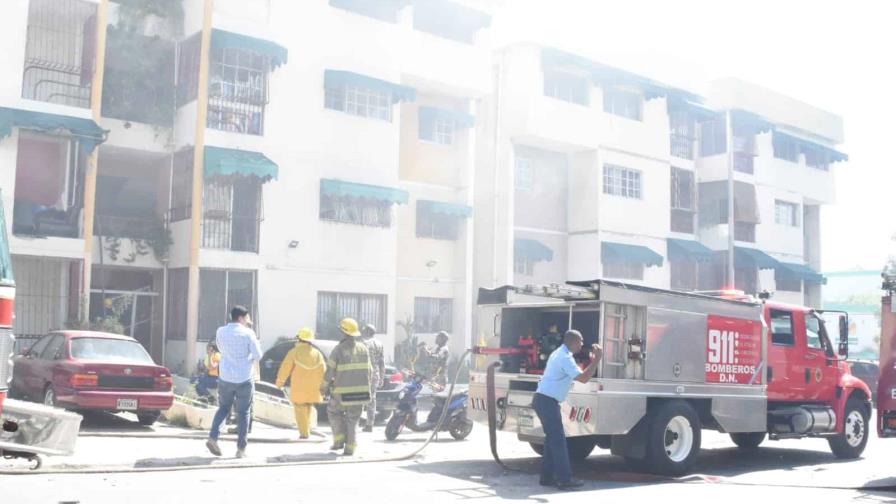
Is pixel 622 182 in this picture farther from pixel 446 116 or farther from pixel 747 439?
pixel 747 439

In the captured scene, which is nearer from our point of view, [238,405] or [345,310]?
[238,405]

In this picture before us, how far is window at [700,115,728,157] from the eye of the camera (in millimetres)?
36656

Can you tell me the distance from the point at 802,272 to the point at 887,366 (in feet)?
93.4

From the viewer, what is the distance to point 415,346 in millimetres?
Result: 25984

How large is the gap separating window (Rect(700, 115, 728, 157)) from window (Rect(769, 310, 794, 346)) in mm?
24309

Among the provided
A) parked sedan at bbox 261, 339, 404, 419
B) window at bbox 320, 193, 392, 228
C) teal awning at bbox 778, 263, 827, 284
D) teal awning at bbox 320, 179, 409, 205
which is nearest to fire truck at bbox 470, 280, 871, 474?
parked sedan at bbox 261, 339, 404, 419

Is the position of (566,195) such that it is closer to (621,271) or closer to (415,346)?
(621,271)

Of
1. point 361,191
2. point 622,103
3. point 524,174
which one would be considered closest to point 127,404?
point 361,191

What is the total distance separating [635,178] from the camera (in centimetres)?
3297

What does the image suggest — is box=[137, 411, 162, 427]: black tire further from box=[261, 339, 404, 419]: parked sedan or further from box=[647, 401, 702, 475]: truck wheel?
box=[647, 401, 702, 475]: truck wheel

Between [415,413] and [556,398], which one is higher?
[556,398]

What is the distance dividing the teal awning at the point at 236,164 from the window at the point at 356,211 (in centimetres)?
238

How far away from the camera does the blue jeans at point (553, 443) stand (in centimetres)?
979

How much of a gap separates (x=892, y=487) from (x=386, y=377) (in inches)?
364
